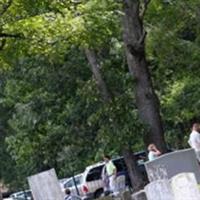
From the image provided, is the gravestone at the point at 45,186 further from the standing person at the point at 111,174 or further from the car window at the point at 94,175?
the car window at the point at 94,175

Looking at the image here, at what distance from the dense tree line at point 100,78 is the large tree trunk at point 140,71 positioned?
1.4 inches

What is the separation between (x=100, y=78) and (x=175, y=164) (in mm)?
12823

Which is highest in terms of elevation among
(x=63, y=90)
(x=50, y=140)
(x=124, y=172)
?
(x=63, y=90)

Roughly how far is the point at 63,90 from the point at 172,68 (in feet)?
16.5

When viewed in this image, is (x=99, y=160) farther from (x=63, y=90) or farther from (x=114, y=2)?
(x=114, y=2)

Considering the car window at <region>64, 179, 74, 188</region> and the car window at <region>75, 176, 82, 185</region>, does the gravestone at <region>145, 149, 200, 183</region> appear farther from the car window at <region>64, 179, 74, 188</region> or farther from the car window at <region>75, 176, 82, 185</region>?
Result: the car window at <region>64, 179, 74, 188</region>

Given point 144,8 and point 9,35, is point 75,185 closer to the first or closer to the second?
point 144,8

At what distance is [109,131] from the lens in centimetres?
2742

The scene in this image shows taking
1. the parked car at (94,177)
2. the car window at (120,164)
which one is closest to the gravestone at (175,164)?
the parked car at (94,177)

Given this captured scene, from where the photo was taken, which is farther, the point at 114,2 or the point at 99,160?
the point at 99,160

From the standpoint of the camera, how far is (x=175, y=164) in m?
17.2

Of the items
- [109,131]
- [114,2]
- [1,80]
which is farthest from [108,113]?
[1,80]

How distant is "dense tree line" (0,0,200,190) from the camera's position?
2036 centimetres

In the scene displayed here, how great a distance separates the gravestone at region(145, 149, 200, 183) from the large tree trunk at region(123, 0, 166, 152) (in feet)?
24.8
